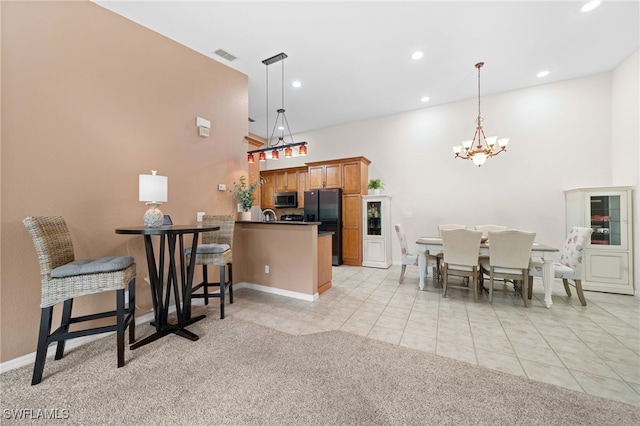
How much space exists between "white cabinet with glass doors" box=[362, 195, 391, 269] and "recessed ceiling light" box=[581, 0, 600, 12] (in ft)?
11.4

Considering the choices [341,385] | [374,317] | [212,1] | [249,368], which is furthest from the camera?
[374,317]

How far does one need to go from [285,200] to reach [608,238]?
5.90 metres

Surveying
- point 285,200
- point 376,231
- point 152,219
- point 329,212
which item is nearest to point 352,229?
point 376,231

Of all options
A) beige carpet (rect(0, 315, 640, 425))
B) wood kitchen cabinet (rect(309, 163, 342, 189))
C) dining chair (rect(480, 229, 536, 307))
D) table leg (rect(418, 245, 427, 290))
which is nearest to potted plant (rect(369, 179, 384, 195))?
wood kitchen cabinet (rect(309, 163, 342, 189))

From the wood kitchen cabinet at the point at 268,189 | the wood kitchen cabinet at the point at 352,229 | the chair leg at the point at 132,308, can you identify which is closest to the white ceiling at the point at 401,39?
the wood kitchen cabinet at the point at 352,229

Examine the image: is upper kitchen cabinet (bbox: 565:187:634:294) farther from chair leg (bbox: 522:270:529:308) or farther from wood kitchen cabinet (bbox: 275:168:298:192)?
wood kitchen cabinet (bbox: 275:168:298:192)

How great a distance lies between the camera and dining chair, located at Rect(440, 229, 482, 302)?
311cm

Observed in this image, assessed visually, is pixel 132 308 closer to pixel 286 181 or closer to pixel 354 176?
pixel 354 176

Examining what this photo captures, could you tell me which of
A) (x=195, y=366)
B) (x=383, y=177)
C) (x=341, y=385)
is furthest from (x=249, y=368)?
(x=383, y=177)

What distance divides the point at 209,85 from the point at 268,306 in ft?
10.3

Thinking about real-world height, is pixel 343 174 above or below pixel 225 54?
below

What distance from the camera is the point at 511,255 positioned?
298cm

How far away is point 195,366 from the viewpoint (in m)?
1.81

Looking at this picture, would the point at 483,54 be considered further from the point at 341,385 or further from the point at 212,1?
the point at 341,385
